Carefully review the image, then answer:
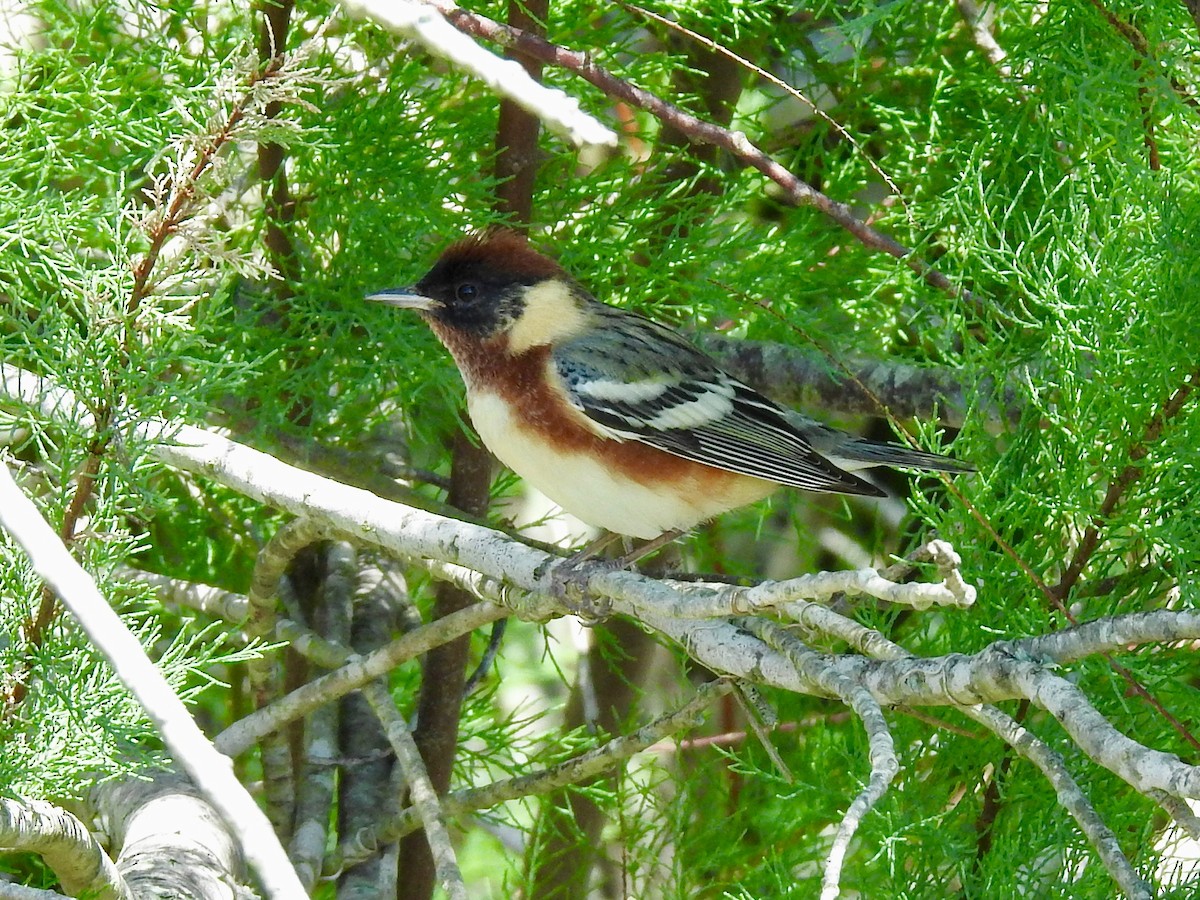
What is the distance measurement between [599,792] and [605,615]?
56 cm

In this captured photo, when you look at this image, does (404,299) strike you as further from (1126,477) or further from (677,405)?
(1126,477)

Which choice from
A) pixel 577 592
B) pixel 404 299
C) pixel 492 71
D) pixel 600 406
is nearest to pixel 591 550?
pixel 600 406

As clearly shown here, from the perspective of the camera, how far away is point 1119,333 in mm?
2230

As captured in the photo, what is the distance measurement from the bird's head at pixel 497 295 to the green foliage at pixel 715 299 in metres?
0.12

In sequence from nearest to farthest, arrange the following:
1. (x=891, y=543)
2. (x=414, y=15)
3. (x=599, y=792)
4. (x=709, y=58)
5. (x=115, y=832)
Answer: (x=414, y=15) < (x=115, y=832) < (x=599, y=792) < (x=709, y=58) < (x=891, y=543)

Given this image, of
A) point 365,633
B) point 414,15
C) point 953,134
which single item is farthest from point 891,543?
point 414,15

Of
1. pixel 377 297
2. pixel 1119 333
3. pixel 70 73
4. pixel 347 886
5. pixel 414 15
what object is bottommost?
pixel 347 886

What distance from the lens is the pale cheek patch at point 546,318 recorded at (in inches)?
126

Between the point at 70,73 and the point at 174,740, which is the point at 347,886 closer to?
the point at 70,73

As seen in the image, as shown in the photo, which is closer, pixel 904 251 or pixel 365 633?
pixel 904 251

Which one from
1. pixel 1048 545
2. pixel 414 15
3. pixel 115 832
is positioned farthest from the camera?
pixel 115 832

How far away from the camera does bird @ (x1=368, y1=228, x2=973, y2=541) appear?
303cm

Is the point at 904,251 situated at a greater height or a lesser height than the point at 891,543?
greater

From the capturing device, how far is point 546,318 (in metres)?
3.24
